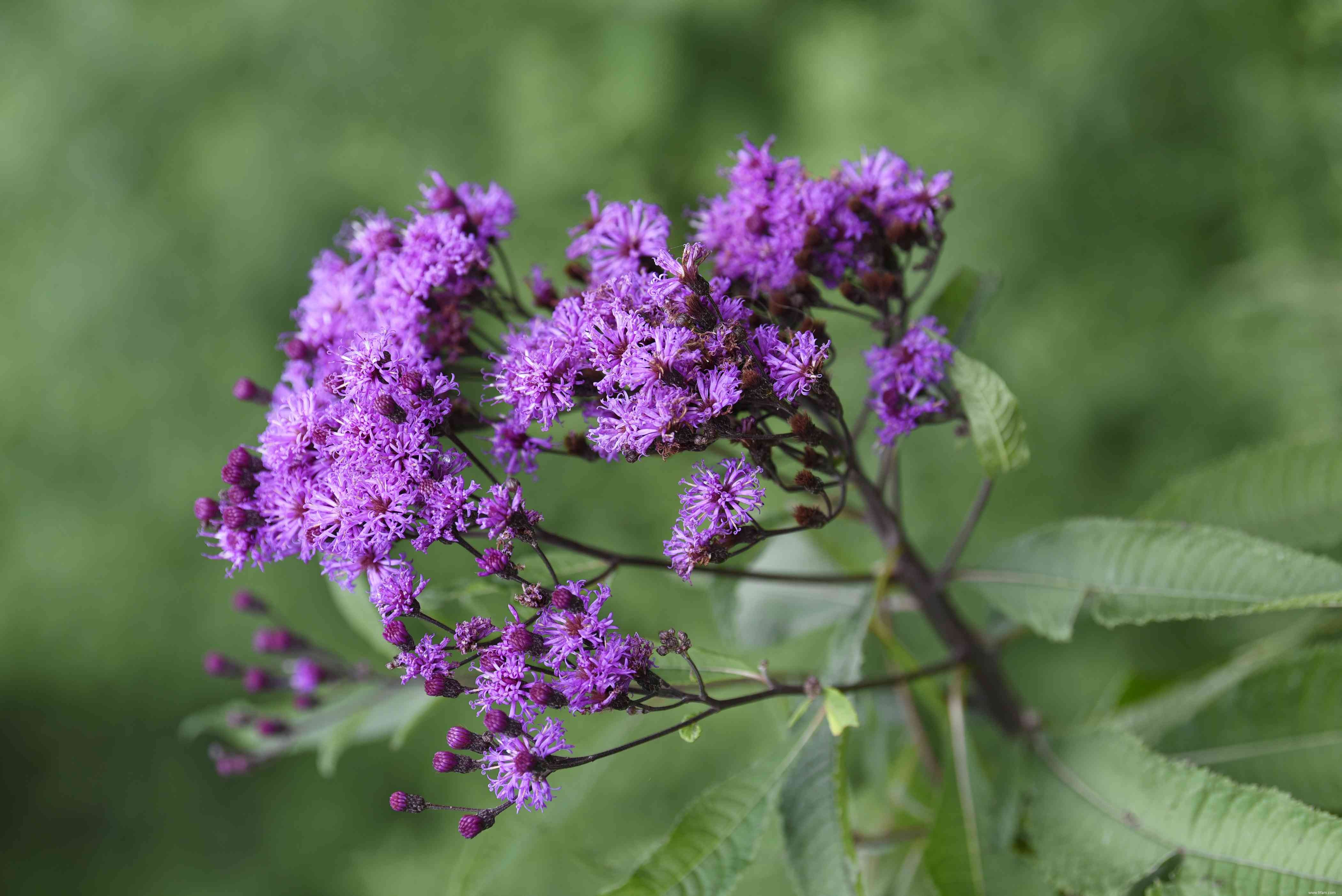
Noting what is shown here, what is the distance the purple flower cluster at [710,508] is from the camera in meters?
1.30

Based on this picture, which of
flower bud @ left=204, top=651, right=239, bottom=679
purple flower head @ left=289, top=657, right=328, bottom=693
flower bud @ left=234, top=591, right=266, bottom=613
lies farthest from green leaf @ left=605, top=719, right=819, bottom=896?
flower bud @ left=204, top=651, right=239, bottom=679

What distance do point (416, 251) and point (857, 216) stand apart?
702 millimetres

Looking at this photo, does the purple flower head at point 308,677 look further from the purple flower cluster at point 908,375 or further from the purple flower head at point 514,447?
the purple flower cluster at point 908,375

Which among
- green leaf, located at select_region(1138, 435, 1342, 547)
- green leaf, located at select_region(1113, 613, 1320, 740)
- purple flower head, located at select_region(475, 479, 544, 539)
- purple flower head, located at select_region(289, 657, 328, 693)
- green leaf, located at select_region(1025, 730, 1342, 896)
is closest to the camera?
purple flower head, located at select_region(475, 479, 544, 539)

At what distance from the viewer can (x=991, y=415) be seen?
1.43m

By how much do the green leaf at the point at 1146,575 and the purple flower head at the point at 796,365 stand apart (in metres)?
0.70

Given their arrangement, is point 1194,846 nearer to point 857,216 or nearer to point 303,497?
point 857,216

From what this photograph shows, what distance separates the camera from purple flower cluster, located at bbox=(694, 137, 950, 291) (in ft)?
5.08

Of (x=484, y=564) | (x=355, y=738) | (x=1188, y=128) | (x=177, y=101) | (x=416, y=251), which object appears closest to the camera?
(x=484, y=564)

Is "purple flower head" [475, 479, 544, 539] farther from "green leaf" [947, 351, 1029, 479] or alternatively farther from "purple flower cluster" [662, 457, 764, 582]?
"green leaf" [947, 351, 1029, 479]

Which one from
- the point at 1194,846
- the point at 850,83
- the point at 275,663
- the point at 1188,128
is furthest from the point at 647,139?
the point at 1194,846

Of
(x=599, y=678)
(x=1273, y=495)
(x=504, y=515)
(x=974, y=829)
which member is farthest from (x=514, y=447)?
(x=1273, y=495)

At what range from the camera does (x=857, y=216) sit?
61.7 inches

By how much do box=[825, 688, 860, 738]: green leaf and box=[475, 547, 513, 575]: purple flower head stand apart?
47 centimetres
